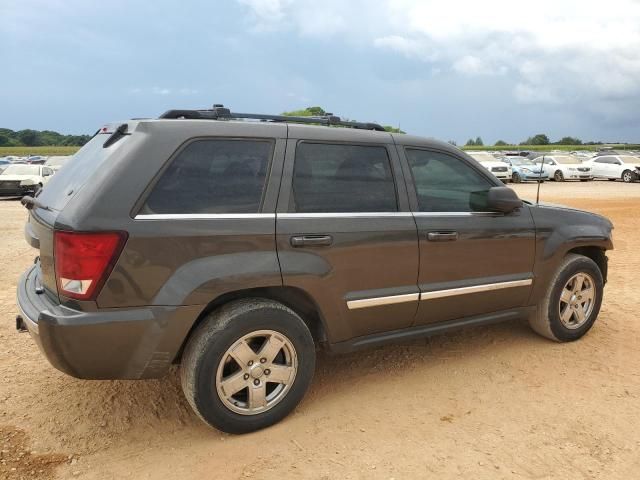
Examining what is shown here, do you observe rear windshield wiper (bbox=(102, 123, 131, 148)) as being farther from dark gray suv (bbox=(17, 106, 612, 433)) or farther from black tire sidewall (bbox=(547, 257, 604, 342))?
black tire sidewall (bbox=(547, 257, 604, 342))

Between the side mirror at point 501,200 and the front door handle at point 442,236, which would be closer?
the front door handle at point 442,236

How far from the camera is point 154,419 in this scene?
129 inches

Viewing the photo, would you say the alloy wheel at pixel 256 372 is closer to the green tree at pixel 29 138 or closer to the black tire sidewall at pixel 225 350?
the black tire sidewall at pixel 225 350

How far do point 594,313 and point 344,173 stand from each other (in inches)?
106

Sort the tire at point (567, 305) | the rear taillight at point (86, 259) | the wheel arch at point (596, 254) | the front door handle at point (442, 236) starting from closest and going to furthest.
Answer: the rear taillight at point (86, 259), the front door handle at point (442, 236), the tire at point (567, 305), the wheel arch at point (596, 254)

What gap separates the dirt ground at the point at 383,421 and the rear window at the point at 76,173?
1.35 meters

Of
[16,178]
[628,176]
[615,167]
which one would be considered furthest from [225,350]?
[615,167]

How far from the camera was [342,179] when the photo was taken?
131 inches

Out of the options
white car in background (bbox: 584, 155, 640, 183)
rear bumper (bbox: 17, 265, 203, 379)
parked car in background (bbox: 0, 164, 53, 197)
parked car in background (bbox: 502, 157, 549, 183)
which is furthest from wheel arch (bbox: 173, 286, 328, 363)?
white car in background (bbox: 584, 155, 640, 183)

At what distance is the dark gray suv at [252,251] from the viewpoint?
266 centimetres

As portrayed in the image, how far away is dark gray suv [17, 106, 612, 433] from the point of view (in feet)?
8.71

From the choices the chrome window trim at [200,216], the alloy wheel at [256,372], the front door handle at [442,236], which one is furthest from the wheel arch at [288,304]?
the front door handle at [442,236]

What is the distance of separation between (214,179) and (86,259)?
781 mm

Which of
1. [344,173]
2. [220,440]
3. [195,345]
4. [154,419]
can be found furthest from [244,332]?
[344,173]
